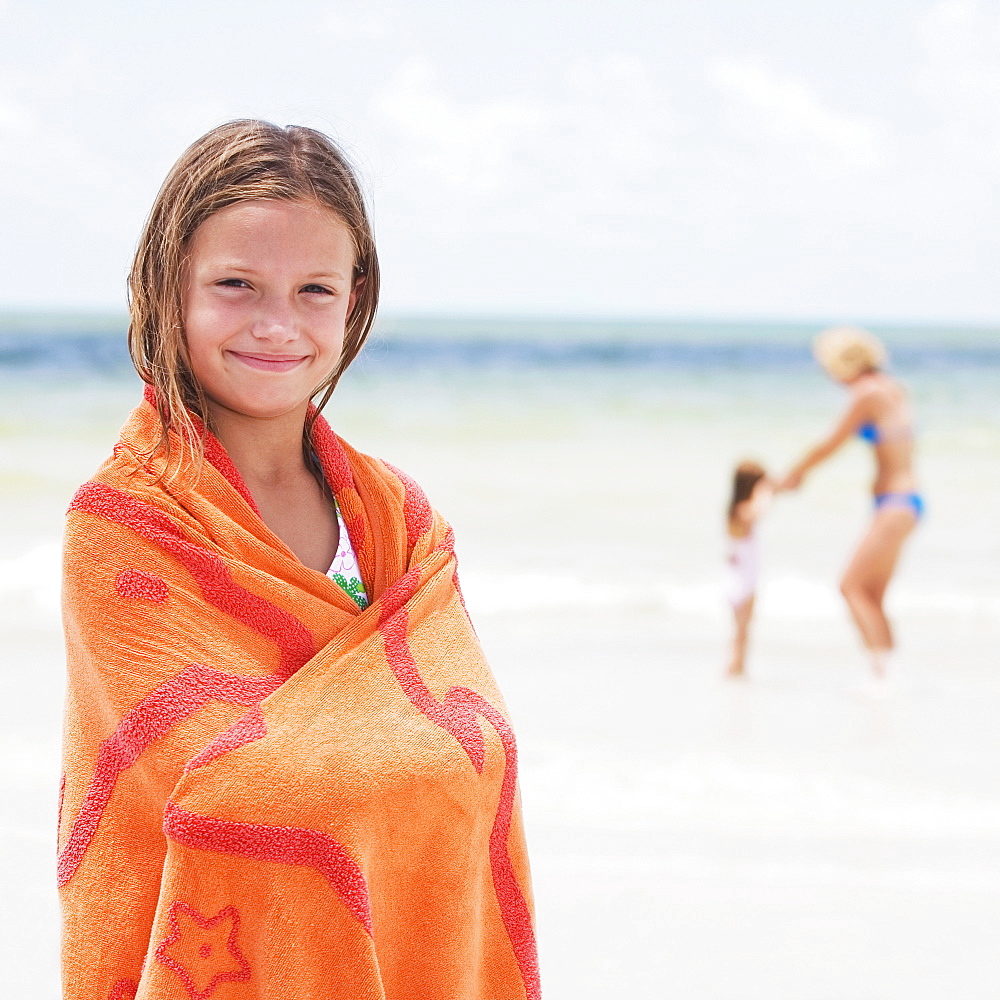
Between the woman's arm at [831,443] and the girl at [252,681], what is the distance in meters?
3.87

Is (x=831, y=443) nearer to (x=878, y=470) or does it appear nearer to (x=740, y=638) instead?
(x=878, y=470)

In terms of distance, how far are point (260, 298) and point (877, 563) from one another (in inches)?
171

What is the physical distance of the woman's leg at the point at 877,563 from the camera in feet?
16.9

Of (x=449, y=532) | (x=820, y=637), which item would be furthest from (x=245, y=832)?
(x=820, y=637)

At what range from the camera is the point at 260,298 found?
127cm

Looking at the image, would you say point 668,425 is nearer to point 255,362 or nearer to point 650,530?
point 650,530

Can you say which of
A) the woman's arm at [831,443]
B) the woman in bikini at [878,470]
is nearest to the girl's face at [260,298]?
the woman's arm at [831,443]

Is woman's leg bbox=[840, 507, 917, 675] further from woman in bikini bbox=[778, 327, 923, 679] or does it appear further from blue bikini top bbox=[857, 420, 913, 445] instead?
blue bikini top bbox=[857, 420, 913, 445]

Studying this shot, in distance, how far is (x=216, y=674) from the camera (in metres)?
1.19

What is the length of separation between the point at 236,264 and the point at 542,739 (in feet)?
10.8

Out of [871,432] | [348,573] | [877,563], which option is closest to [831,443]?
[871,432]

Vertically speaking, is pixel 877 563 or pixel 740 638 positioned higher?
pixel 877 563

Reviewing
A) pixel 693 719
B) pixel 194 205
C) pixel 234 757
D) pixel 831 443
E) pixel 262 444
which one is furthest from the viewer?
pixel 831 443

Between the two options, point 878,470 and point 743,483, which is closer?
point 878,470
